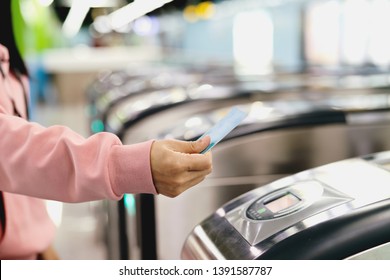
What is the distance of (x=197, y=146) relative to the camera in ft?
2.94

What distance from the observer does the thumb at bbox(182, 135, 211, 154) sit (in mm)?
896

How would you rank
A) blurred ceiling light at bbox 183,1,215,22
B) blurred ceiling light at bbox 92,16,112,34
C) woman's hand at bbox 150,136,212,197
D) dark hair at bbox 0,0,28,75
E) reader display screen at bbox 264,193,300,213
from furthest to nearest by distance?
1. blurred ceiling light at bbox 92,16,112,34
2. blurred ceiling light at bbox 183,1,215,22
3. dark hair at bbox 0,0,28,75
4. reader display screen at bbox 264,193,300,213
5. woman's hand at bbox 150,136,212,197

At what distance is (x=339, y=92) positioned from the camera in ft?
9.22

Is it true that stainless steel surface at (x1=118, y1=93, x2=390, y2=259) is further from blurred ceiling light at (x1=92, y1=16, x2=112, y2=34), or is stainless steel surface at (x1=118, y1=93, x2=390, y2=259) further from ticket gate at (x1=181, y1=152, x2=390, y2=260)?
blurred ceiling light at (x1=92, y1=16, x2=112, y2=34)

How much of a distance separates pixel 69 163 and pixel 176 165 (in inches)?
6.5

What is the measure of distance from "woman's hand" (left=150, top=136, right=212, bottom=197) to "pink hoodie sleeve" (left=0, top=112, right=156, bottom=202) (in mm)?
13

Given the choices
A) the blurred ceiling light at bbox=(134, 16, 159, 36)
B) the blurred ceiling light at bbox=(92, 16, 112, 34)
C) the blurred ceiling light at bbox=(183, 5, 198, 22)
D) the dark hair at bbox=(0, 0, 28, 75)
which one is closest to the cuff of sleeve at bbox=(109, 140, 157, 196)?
the dark hair at bbox=(0, 0, 28, 75)

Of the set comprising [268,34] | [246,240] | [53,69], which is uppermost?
[246,240]

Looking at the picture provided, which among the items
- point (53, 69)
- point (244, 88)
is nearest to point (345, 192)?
point (244, 88)

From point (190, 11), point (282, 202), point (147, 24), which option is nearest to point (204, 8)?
point (190, 11)

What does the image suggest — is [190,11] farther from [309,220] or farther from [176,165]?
[176,165]

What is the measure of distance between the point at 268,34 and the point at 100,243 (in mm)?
6032

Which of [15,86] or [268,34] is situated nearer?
[15,86]
